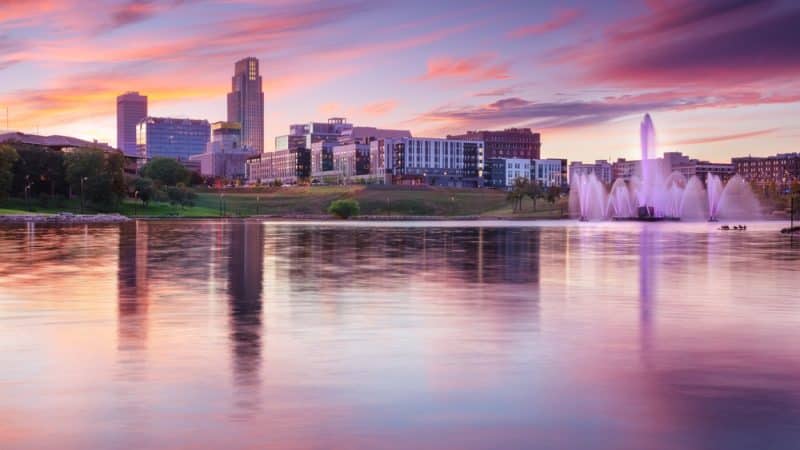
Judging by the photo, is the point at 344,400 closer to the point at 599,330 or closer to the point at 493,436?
the point at 493,436

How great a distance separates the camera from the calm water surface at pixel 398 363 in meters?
9.25

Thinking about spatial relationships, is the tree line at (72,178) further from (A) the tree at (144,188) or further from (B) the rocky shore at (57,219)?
(B) the rocky shore at (57,219)

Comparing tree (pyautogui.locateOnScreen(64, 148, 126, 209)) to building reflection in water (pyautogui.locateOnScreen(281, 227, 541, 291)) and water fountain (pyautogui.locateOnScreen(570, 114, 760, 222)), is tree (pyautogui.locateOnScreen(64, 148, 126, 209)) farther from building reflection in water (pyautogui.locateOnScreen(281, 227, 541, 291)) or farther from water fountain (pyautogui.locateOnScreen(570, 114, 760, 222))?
building reflection in water (pyautogui.locateOnScreen(281, 227, 541, 291))

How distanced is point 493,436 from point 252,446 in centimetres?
265

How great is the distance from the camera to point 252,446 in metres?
8.62

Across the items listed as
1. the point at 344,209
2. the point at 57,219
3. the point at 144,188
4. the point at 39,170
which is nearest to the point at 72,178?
the point at 39,170

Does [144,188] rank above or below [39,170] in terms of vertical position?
below

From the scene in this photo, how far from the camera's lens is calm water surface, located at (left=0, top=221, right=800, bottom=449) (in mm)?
9250

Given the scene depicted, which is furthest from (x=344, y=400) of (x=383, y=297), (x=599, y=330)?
(x=383, y=297)

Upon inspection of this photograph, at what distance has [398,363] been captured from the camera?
1320 centimetres

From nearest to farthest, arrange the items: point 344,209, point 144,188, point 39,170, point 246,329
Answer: point 246,329 → point 39,170 → point 344,209 → point 144,188

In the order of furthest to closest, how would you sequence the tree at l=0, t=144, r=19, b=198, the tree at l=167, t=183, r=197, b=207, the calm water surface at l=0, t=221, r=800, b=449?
the tree at l=167, t=183, r=197, b=207 < the tree at l=0, t=144, r=19, b=198 < the calm water surface at l=0, t=221, r=800, b=449

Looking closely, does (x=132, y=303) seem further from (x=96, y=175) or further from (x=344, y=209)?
(x=344, y=209)

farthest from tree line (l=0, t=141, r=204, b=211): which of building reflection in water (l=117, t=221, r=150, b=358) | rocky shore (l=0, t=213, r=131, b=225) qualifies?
building reflection in water (l=117, t=221, r=150, b=358)
